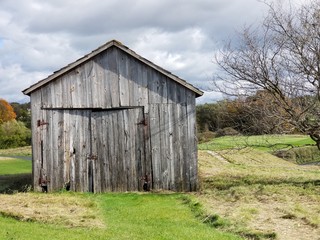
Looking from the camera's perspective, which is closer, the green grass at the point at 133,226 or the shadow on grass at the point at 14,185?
the green grass at the point at 133,226

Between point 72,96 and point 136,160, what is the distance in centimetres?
323

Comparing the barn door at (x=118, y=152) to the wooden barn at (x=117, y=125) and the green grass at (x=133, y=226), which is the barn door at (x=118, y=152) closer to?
the wooden barn at (x=117, y=125)

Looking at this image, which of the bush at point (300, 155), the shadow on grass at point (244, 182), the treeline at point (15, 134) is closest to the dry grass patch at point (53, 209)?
the shadow on grass at point (244, 182)

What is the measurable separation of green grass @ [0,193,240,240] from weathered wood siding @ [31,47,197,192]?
7.26 ft

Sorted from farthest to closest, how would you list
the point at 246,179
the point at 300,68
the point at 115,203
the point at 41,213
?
1. the point at 246,179
2. the point at 300,68
3. the point at 115,203
4. the point at 41,213

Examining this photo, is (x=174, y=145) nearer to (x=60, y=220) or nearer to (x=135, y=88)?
(x=135, y=88)

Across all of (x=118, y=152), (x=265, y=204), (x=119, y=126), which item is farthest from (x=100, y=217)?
(x=119, y=126)

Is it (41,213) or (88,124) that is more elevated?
(88,124)

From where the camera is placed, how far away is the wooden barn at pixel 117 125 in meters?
16.9

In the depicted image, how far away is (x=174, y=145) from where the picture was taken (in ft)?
56.1

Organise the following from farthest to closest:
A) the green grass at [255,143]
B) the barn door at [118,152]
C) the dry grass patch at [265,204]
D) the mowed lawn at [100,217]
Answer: the green grass at [255,143], the barn door at [118,152], the dry grass patch at [265,204], the mowed lawn at [100,217]

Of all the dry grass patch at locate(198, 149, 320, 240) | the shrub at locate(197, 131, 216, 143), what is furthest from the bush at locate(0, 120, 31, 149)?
the dry grass patch at locate(198, 149, 320, 240)

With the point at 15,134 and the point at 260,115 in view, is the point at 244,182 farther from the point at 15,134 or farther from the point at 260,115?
the point at 15,134

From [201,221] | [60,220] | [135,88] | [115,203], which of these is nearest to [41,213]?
[60,220]
